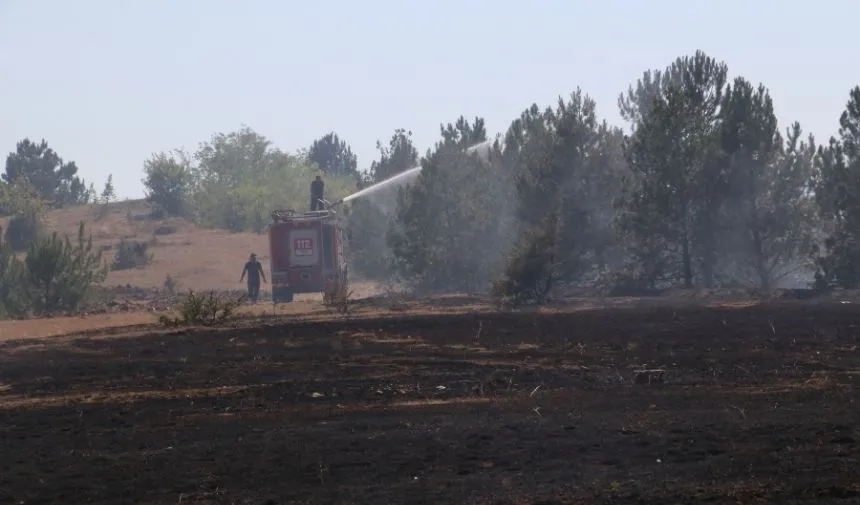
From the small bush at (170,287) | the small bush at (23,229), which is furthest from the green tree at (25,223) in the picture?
the small bush at (170,287)

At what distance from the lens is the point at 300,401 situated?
1338cm

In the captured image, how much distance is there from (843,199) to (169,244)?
45215 millimetres

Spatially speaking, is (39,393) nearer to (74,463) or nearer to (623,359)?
(74,463)

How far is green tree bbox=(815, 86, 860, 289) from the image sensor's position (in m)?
28.6

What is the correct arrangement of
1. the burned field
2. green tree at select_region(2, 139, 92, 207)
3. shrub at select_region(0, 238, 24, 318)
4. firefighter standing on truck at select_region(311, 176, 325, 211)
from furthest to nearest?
1. green tree at select_region(2, 139, 92, 207)
2. firefighter standing on truck at select_region(311, 176, 325, 211)
3. shrub at select_region(0, 238, 24, 318)
4. the burned field

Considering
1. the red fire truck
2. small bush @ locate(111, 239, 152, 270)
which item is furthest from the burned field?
small bush @ locate(111, 239, 152, 270)

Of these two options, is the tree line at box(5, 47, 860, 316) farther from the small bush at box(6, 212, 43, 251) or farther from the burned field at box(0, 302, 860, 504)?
the small bush at box(6, 212, 43, 251)

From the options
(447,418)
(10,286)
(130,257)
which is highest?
(130,257)

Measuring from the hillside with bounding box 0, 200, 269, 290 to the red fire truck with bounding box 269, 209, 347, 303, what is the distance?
1533 centimetres

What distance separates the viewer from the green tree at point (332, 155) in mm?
134550

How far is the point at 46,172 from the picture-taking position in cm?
9112

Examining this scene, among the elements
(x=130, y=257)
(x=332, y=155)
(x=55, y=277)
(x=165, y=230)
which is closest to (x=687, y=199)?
(x=55, y=277)

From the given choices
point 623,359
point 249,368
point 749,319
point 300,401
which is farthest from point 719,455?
point 749,319

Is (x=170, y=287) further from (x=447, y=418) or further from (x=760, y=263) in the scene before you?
(x=447, y=418)
